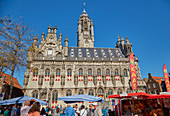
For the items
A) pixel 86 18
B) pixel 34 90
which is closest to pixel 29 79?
pixel 34 90

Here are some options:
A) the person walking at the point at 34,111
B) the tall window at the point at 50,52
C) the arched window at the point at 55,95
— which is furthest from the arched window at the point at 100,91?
the person walking at the point at 34,111

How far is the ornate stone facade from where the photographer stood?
2820 centimetres

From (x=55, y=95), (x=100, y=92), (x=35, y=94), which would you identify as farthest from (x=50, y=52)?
(x=100, y=92)

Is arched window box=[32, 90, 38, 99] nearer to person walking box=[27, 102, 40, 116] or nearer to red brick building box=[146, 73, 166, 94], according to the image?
person walking box=[27, 102, 40, 116]

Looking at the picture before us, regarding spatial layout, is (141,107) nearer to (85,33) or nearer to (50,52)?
(50,52)

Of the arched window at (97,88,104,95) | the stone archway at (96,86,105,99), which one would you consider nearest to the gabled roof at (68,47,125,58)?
the stone archway at (96,86,105,99)

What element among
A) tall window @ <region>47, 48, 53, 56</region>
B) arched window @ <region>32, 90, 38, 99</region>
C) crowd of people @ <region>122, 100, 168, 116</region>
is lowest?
crowd of people @ <region>122, 100, 168, 116</region>

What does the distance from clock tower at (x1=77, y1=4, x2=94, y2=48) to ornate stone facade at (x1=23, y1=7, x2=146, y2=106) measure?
1125cm

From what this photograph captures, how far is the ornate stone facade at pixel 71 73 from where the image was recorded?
28203 mm

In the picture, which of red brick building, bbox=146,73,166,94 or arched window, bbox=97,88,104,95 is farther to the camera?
red brick building, bbox=146,73,166,94

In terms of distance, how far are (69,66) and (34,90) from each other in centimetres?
1044

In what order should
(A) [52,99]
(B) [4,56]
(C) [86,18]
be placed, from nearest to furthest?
1. (B) [4,56]
2. (A) [52,99]
3. (C) [86,18]

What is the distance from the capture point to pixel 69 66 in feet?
102

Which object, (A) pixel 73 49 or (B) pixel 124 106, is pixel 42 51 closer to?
(A) pixel 73 49
